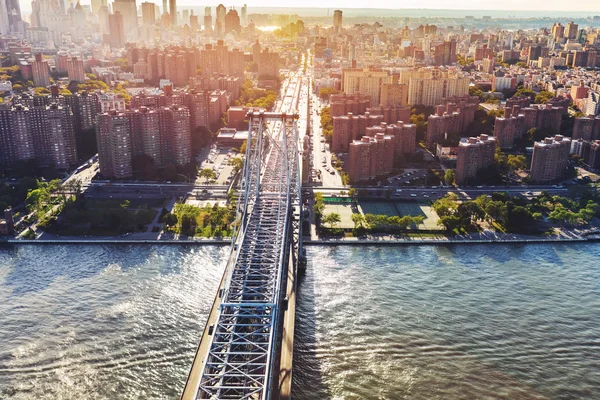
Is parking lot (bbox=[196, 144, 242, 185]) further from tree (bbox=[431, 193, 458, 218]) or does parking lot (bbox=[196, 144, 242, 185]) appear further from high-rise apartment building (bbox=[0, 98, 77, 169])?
tree (bbox=[431, 193, 458, 218])

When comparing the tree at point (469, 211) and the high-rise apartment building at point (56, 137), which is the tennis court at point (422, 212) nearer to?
the tree at point (469, 211)

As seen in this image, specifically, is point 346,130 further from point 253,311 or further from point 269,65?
point 269,65

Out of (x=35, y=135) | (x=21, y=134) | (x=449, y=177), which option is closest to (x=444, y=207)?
(x=449, y=177)

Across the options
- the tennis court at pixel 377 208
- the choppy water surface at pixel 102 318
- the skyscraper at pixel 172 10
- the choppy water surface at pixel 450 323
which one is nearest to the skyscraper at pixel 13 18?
the skyscraper at pixel 172 10

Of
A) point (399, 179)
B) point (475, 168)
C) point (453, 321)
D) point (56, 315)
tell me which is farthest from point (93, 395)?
point (475, 168)

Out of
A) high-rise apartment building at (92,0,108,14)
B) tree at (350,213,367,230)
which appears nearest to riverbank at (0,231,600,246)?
tree at (350,213,367,230)
